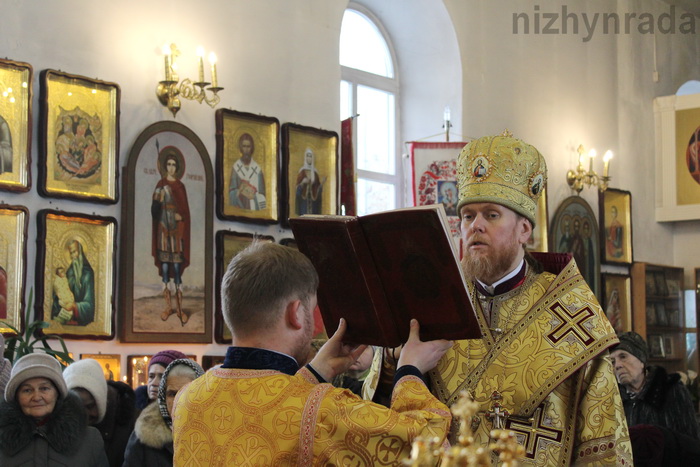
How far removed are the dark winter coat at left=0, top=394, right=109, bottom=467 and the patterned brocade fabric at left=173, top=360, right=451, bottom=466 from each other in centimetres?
287

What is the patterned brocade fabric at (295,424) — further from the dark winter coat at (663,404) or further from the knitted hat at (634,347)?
the knitted hat at (634,347)

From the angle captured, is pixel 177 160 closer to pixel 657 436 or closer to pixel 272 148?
pixel 272 148

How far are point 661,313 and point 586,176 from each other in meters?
2.85

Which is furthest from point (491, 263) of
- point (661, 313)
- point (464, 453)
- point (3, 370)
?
point (661, 313)

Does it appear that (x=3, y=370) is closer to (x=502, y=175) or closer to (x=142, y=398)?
(x=142, y=398)

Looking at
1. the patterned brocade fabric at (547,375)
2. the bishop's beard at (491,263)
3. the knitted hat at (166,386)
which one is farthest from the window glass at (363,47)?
the patterned brocade fabric at (547,375)

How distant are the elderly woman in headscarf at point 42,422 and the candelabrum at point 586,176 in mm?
8966

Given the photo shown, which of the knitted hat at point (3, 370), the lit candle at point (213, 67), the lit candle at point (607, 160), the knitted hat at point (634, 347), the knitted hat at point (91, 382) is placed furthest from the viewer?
the lit candle at point (607, 160)

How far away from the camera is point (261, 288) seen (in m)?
2.68

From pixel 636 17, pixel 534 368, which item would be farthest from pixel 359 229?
pixel 636 17

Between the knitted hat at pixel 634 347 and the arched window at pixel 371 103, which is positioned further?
the arched window at pixel 371 103

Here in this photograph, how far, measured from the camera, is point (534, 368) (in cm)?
340

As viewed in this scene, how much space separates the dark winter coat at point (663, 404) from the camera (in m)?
7.05

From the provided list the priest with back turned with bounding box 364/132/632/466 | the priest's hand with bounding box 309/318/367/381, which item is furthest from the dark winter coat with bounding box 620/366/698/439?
the priest's hand with bounding box 309/318/367/381
